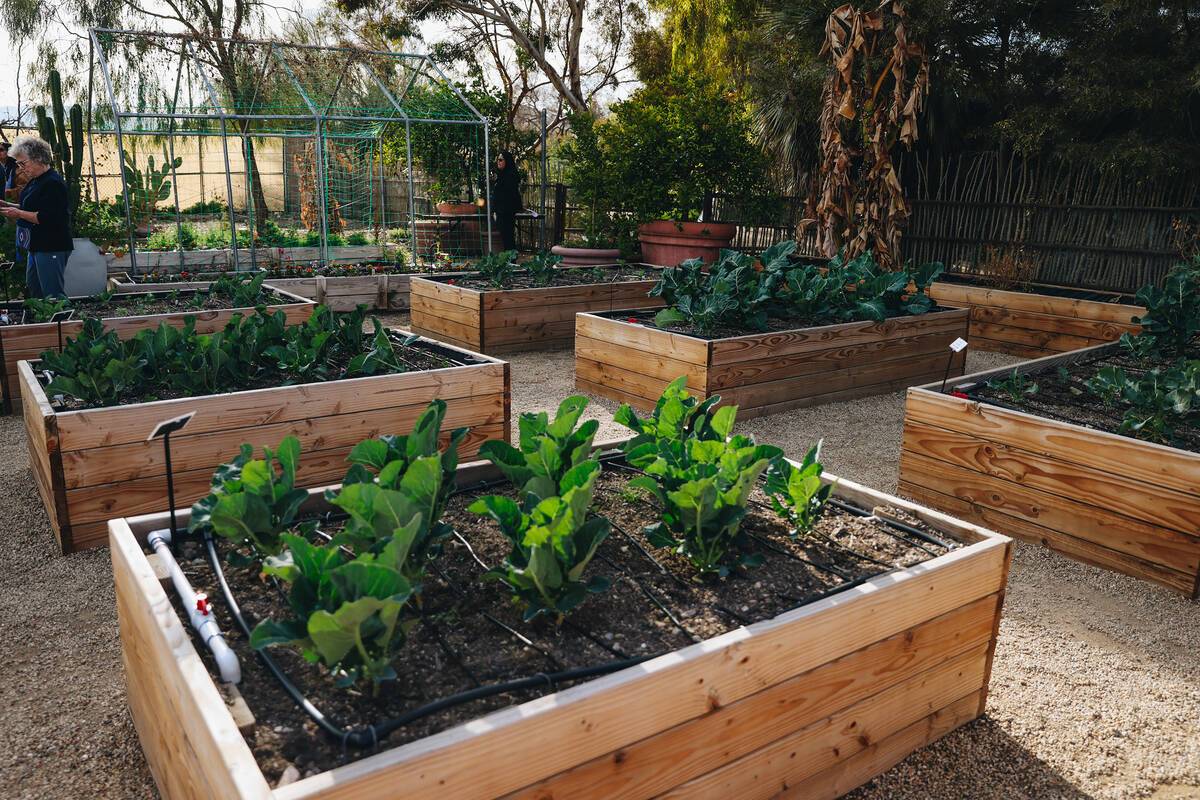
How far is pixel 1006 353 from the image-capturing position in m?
7.03

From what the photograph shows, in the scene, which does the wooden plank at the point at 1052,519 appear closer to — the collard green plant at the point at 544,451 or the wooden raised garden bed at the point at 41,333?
the collard green plant at the point at 544,451

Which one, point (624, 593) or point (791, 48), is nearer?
point (624, 593)

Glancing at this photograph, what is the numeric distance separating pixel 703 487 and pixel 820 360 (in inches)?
140

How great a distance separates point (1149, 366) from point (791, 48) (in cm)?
736

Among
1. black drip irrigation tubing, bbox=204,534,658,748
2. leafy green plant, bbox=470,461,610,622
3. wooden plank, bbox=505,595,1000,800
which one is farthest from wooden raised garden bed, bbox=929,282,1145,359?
black drip irrigation tubing, bbox=204,534,658,748

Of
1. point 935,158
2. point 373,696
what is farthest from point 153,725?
point 935,158

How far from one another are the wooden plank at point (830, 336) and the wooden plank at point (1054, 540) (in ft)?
4.37

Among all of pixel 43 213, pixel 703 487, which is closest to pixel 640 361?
pixel 703 487

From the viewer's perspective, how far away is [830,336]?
525 cm

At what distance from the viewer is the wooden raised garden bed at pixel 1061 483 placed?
9.64ft

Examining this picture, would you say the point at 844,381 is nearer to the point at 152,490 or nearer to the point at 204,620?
the point at 152,490

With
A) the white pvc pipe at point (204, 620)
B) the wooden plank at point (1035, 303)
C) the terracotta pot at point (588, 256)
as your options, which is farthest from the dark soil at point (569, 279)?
the white pvc pipe at point (204, 620)

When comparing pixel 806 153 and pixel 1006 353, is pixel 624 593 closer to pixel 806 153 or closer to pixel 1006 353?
pixel 1006 353

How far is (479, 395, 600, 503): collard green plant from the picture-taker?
6.74ft
